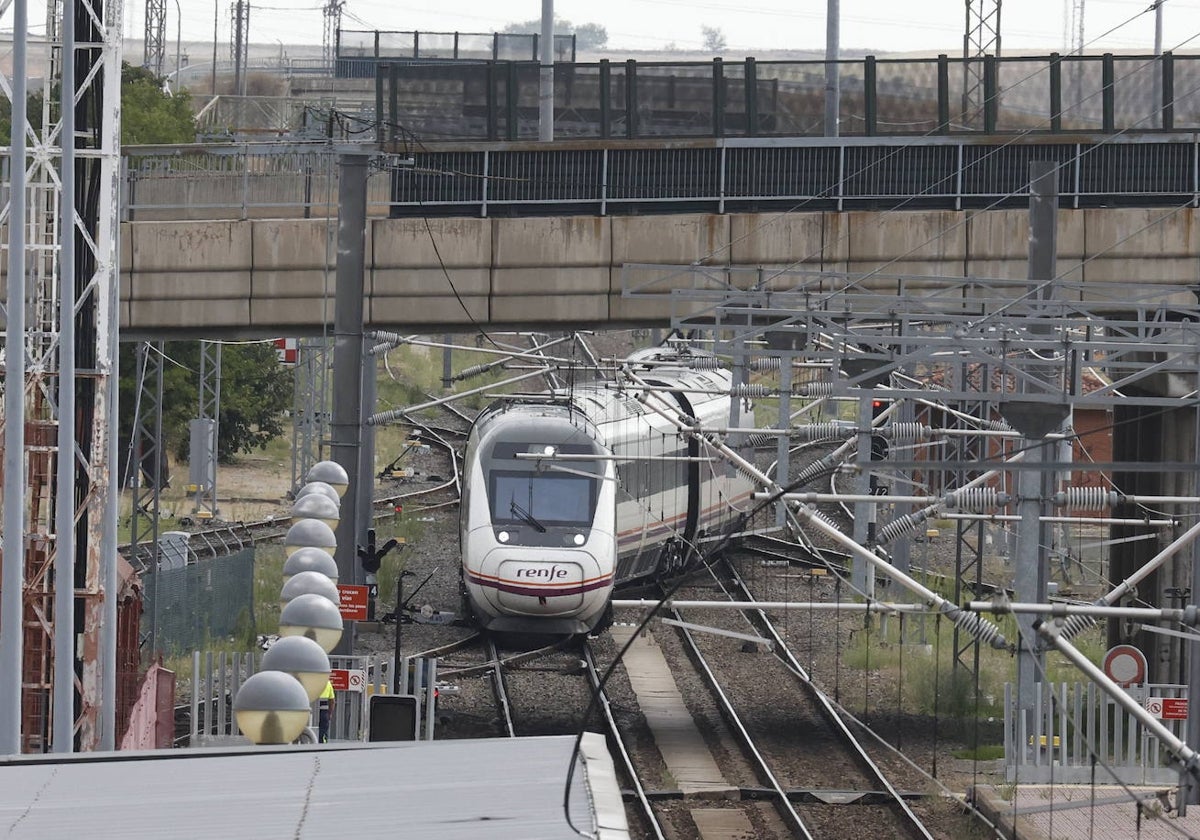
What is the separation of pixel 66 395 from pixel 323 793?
4.82 meters

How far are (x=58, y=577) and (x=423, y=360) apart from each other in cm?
5145

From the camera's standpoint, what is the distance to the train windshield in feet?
72.4

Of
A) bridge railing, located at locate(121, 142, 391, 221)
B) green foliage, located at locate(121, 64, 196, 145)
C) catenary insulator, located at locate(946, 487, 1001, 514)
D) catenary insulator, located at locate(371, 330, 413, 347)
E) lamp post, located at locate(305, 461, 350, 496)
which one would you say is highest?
→ green foliage, located at locate(121, 64, 196, 145)

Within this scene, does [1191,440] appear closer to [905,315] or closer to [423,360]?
[905,315]

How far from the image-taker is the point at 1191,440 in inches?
772

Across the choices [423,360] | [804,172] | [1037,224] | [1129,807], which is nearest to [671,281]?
[804,172]

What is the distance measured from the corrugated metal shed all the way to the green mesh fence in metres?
14.7

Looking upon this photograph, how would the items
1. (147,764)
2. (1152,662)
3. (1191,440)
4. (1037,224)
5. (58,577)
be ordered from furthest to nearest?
1. (1152,662)
2. (1191,440)
3. (1037,224)
4. (58,577)
5. (147,764)

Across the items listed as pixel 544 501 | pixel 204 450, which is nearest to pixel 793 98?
pixel 544 501

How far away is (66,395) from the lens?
10.9m

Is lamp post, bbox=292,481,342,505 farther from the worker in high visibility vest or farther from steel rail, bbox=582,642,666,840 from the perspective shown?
the worker in high visibility vest

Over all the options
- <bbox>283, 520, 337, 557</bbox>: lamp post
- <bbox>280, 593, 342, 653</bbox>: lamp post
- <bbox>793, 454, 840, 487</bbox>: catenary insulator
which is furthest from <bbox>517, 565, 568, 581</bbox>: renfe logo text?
<bbox>280, 593, 342, 653</bbox>: lamp post

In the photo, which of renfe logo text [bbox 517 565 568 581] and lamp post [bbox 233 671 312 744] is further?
renfe logo text [bbox 517 565 568 581]

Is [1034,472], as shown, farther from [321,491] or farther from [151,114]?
[151,114]
